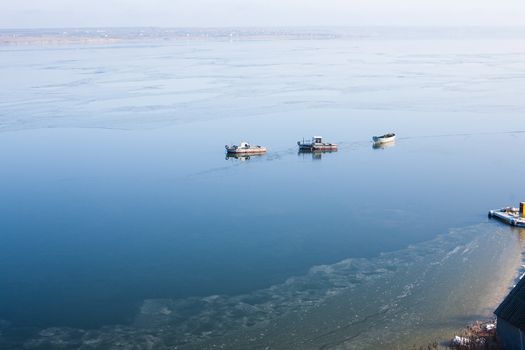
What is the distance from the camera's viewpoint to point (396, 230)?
752 inches

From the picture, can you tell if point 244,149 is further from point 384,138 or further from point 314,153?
point 384,138

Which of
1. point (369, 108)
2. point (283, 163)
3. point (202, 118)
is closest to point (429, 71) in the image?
point (369, 108)

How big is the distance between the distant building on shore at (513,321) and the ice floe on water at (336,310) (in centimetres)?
163

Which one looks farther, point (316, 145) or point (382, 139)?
point (382, 139)

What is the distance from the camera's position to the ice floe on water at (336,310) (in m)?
12.9

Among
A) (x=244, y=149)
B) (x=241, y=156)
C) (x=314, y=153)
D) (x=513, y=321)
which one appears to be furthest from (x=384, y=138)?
(x=513, y=321)

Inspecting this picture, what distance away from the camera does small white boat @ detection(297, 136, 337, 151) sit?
30422mm

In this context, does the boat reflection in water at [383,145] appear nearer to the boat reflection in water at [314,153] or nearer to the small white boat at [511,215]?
the boat reflection in water at [314,153]

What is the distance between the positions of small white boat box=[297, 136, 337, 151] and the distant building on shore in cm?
1926

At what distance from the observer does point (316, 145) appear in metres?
30.5

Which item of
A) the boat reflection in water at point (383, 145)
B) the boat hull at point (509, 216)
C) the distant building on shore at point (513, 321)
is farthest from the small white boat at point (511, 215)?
the boat reflection in water at point (383, 145)

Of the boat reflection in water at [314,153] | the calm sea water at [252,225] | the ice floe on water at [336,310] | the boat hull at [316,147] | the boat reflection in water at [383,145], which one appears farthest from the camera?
the boat reflection in water at [383,145]

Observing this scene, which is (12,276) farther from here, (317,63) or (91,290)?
(317,63)

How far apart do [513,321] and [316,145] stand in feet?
65.1
